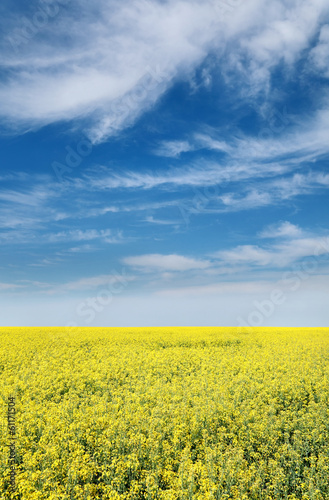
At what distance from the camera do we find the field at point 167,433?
27.4 ft

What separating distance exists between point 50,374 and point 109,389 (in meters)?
4.29

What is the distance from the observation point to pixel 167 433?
1134cm

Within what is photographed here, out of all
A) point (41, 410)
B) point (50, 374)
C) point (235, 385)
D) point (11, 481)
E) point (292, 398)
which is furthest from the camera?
point (50, 374)

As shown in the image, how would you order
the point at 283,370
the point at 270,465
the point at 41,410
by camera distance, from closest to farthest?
1. the point at 270,465
2. the point at 41,410
3. the point at 283,370

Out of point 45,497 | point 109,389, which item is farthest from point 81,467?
point 109,389

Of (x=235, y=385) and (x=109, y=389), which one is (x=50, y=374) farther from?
(x=235, y=385)

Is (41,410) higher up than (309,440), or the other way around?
(41,410)

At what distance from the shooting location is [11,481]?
28.4ft

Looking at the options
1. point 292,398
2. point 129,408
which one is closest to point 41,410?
point 129,408

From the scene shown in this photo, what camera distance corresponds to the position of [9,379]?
17203mm

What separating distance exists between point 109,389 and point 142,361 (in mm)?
6134

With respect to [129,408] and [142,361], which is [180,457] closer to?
[129,408]

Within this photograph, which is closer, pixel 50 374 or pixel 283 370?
pixel 50 374

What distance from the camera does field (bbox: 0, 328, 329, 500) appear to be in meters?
8.35
